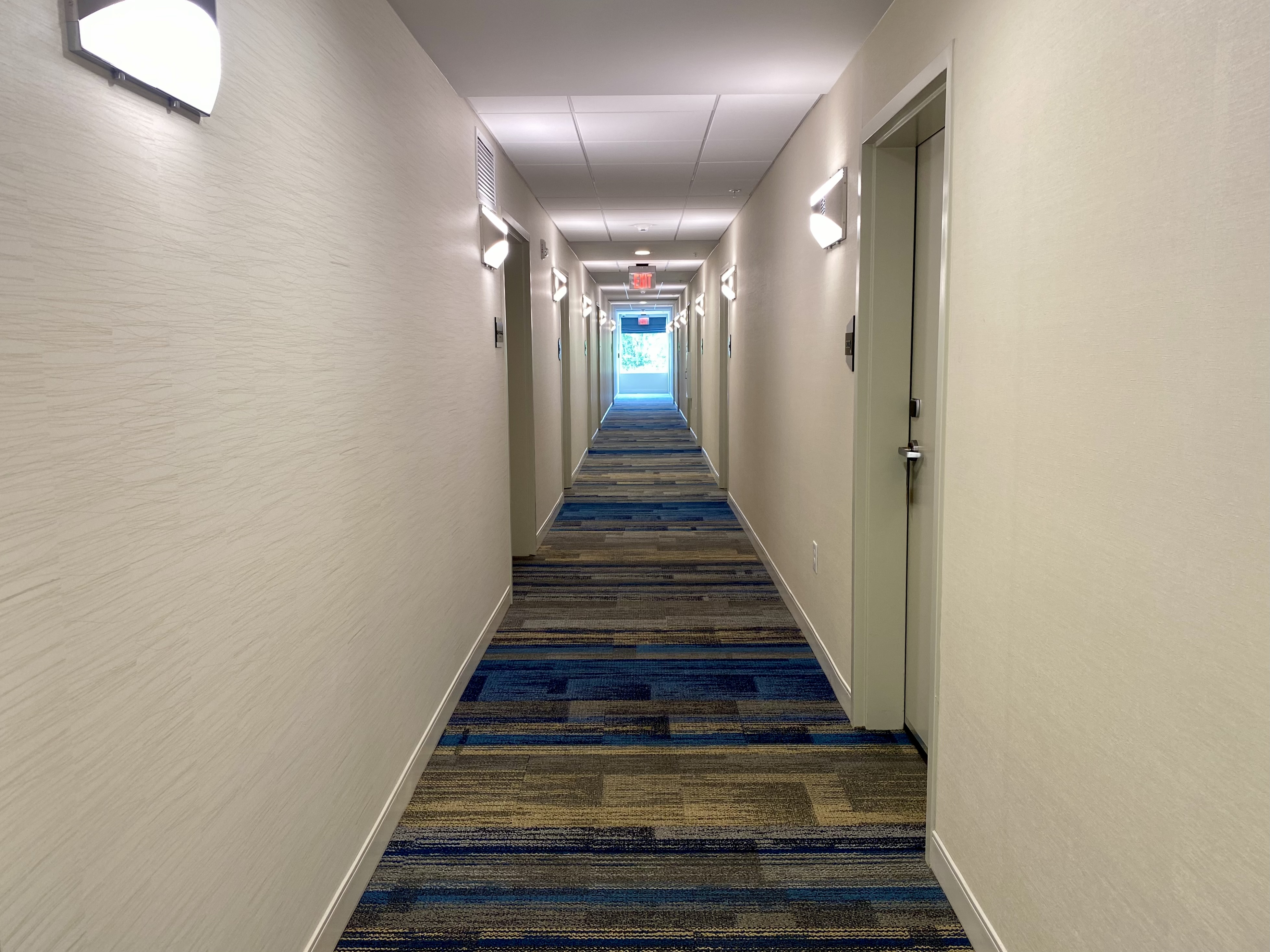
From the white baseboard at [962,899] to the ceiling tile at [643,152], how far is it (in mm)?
3729

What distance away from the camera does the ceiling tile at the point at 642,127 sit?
422 cm

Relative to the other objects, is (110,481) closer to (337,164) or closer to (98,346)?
(98,346)

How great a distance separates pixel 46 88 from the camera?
113 cm

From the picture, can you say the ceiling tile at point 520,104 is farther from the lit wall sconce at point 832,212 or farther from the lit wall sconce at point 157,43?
the lit wall sconce at point 157,43

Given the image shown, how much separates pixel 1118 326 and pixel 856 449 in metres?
1.86

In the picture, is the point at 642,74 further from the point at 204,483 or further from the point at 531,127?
the point at 204,483

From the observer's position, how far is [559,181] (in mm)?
5910

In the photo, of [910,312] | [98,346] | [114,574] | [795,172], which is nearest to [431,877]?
[114,574]

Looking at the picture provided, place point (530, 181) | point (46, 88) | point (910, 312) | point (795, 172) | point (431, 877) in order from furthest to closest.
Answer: point (530, 181), point (795, 172), point (910, 312), point (431, 877), point (46, 88)

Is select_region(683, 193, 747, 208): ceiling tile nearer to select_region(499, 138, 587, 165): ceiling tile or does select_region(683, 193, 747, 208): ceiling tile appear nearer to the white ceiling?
the white ceiling

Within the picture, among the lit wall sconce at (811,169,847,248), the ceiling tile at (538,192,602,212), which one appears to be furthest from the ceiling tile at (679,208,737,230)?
the lit wall sconce at (811,169,847,248)

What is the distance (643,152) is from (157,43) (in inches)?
159

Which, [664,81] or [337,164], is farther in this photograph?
[664,81]

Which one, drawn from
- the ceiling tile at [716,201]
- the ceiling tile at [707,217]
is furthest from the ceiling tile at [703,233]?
the ceiling tile at [716,201]
